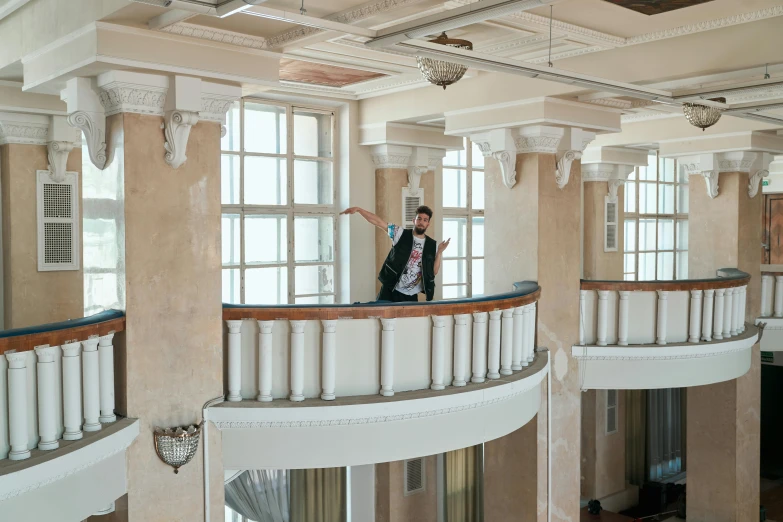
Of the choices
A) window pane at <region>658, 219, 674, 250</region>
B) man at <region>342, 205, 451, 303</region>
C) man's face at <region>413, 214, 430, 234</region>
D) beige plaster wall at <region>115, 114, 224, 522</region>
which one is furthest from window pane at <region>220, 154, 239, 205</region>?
window pane at <region>658, 219, 674, 250</region>

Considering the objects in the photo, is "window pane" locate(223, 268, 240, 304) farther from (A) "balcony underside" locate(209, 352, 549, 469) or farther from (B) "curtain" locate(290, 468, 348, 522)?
(A) "balcony underside" locate(209, 352, 549, 469)

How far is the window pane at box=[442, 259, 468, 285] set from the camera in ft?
35.5

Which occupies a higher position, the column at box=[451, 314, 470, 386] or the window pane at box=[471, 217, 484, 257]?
the window pane at box=[471, 217, 484, 257]

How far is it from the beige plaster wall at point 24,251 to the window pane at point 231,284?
208cm

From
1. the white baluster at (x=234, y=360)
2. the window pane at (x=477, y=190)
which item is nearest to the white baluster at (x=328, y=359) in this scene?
the white baluster at (x=234, y=360)

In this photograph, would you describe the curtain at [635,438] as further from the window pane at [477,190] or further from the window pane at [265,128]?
the window pane at [265,128]

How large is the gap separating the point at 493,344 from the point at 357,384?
1.30 m

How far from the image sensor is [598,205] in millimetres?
12133

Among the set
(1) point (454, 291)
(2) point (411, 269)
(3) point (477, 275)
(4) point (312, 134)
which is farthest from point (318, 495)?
(2) point (411, 269)

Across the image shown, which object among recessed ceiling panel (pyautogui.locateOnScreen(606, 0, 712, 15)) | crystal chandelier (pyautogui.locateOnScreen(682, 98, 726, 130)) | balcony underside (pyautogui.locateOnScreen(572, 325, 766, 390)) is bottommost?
balcony underside (pyautogui.locateOnScreen(572, 325, 766, 390))

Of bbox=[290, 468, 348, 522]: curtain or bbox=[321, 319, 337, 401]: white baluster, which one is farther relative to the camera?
bbox=[290, 468, 348, 522]: curtain

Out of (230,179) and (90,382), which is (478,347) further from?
(230,179)

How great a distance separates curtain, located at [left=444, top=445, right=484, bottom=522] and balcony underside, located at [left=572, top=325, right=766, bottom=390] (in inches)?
149

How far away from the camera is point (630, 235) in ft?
46.1
